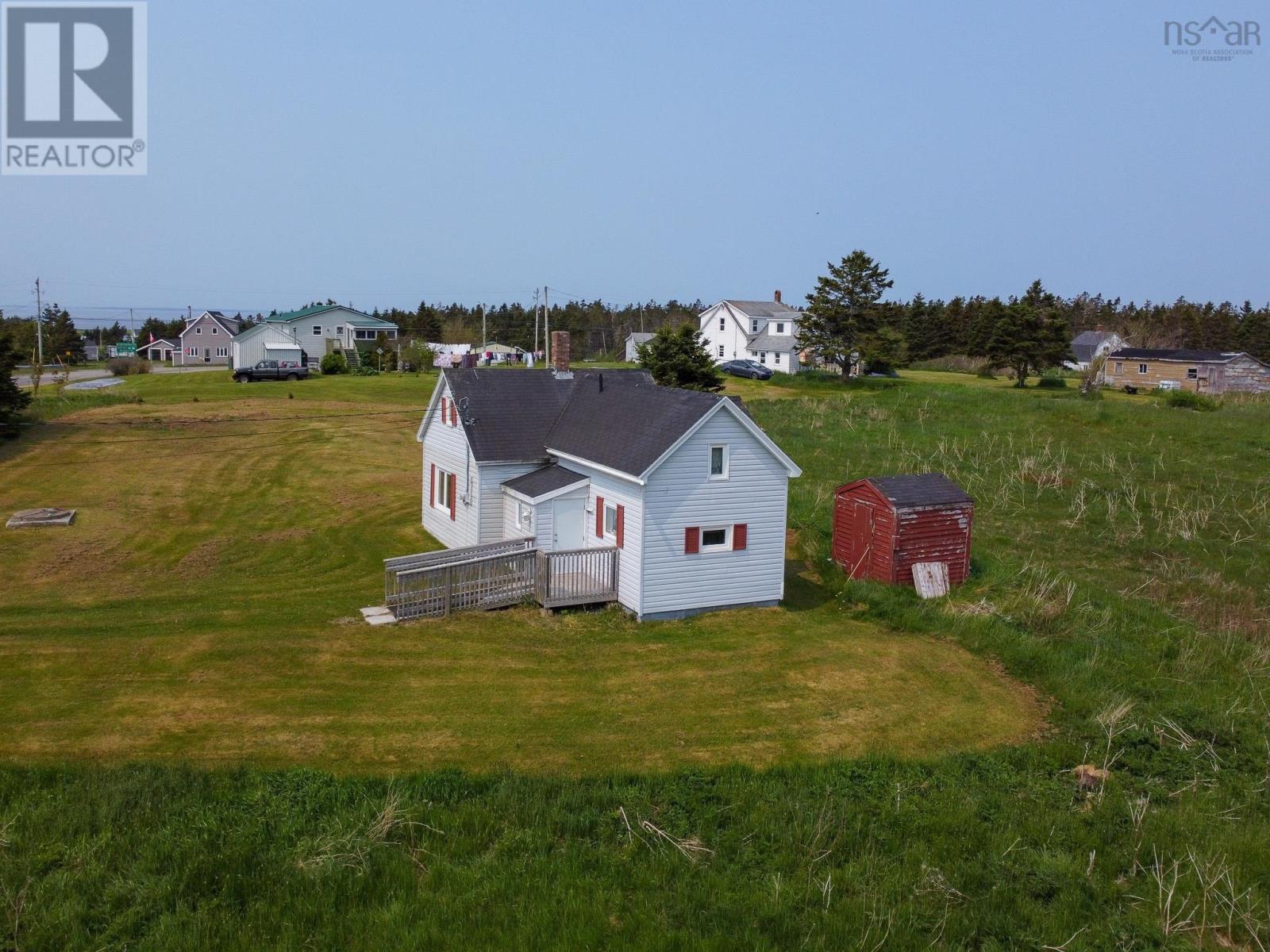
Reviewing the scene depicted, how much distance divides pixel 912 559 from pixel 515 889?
15.4 metres

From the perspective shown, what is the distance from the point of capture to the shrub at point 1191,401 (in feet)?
178

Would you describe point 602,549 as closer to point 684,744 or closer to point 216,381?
point 684,744

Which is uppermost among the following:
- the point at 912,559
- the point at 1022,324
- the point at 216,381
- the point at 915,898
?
the point at 1022,324

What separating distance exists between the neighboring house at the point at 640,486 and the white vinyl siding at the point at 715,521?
27 millimetres

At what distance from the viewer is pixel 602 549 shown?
23094 millimetres

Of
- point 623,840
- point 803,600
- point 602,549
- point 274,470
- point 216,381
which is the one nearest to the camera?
point 623,840

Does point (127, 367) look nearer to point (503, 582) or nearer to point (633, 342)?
point (633, 342)

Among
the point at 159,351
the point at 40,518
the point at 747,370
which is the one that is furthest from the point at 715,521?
the point at 159,351

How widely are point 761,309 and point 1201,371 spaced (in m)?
34.4

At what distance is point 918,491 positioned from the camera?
81.4 ft

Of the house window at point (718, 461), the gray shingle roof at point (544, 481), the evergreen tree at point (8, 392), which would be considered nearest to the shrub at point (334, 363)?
the evergreen tree at point (8, 392)

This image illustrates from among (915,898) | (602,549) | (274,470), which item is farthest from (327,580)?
(915,898)

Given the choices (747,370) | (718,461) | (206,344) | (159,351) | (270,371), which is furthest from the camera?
(159,351)

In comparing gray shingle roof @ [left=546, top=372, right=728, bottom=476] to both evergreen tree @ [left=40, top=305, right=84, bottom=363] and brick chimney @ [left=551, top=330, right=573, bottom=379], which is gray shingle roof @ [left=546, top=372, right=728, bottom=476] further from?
evergreen tree @ [left=40, top=305, right=84, bottom=363]
